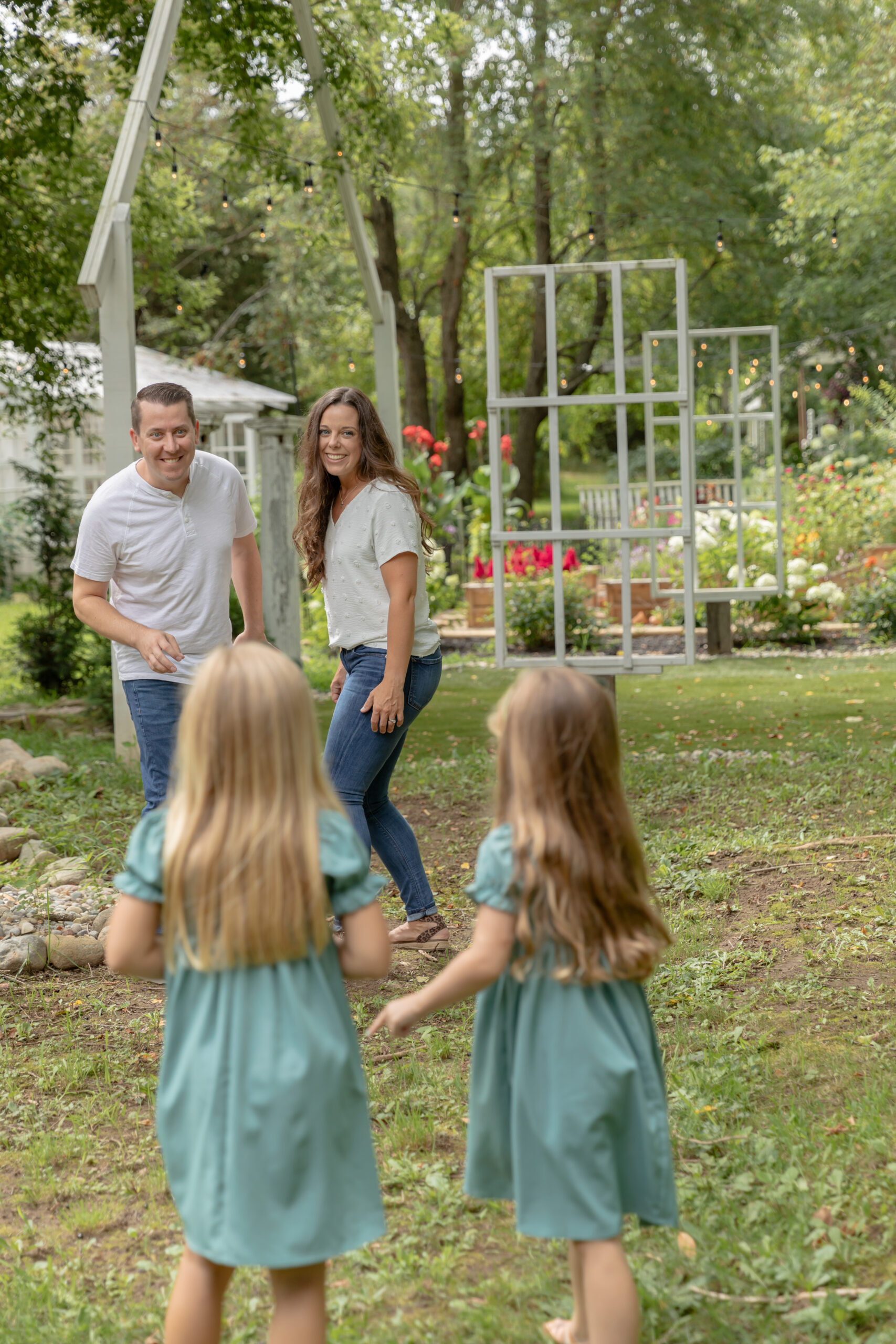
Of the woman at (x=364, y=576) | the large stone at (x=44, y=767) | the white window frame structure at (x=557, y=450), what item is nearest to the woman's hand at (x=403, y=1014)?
the woman at (x=364, y=576)

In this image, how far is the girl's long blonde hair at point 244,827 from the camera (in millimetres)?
1795

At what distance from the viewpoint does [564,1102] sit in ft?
6.04

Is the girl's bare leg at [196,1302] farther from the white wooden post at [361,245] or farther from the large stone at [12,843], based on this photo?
the white wooden post at [361,245]

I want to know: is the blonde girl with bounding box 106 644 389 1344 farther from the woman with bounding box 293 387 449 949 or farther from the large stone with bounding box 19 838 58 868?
the large stone with bounding box 19 838 58 868

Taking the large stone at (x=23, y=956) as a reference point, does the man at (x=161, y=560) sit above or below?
above

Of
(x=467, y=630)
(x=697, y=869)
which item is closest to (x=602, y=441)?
(x=467, y=630)

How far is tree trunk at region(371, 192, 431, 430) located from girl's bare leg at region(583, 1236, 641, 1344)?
15.6 meters

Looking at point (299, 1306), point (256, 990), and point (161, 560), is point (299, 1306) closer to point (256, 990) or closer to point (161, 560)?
point (256, 990)

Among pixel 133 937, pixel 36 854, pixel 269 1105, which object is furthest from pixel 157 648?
pixel 36 854

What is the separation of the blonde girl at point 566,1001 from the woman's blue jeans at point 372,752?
1.66 metres

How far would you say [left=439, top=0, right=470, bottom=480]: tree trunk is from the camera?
16281 mm

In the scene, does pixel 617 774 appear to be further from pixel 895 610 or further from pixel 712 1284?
pixel 895 610

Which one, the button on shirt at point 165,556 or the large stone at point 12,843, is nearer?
the button on shirt at point 165,556

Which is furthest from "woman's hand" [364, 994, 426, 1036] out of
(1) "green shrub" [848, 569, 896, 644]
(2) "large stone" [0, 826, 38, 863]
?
(1) "green shrub" [848, 569, 896, 644]
